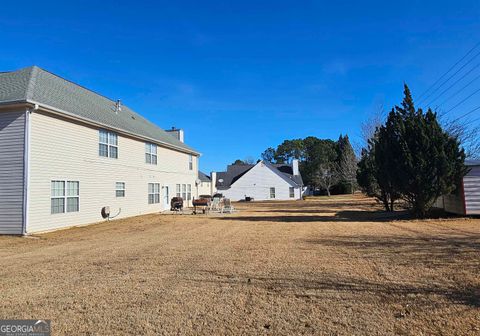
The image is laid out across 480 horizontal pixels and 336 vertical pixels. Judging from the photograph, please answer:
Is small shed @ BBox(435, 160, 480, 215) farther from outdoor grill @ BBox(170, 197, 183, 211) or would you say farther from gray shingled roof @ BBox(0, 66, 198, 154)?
gray shingled roof @ BBox(0, 66, 198, 154)

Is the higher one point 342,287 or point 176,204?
point 176,204

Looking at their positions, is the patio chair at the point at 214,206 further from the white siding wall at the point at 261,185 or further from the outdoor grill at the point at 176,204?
the white siding wall at the point at 261,185

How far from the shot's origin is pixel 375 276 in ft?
18.2

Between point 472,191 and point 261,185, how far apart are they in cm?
3370

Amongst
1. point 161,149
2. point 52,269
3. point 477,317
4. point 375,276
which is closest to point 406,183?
point 375,276

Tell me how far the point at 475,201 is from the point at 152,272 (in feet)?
50.8

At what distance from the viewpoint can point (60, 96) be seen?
1545cm

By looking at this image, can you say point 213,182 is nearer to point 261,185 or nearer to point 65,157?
point 261,185

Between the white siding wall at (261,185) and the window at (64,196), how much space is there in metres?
34.5

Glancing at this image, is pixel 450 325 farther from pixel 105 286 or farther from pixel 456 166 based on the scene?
pixel 456 166

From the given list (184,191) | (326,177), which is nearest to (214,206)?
(184,191)

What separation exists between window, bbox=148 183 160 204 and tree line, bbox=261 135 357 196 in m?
23.8

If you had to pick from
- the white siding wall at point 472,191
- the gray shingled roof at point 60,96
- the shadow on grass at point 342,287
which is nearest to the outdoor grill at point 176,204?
the gray shingled roof at point 60,96

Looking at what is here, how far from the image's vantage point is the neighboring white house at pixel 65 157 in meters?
12.1
